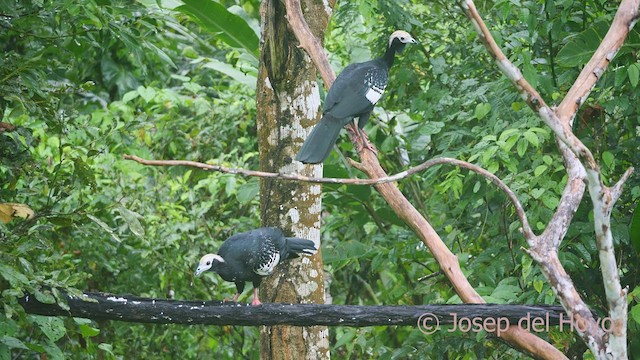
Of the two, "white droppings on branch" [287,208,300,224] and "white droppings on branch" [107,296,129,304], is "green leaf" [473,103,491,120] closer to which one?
"white droppings on branch" [287,208,300,224]

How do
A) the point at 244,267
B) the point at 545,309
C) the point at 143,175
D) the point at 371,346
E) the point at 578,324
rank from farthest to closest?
the point at 143,175 < the point at 371,346 < the point at 244,267 < the point at 545,309 < the point at 578,324

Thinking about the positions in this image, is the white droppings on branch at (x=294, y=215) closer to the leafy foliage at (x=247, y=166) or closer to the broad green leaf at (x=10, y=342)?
the leafy foliage at (x=247, y=166)

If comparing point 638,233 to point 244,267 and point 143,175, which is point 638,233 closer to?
point 244,267

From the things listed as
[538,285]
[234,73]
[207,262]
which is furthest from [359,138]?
[234,73]

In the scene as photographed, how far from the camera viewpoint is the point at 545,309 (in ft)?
10.2

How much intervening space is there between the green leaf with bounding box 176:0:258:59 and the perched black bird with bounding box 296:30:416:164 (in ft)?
4.92

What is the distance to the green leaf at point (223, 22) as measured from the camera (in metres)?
5.19

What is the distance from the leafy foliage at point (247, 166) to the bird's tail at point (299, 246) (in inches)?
23.9

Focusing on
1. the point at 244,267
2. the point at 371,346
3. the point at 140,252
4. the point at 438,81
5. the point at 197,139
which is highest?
the point at 438,81

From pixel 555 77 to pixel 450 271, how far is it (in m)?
1.37

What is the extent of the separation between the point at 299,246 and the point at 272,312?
53 centimetres

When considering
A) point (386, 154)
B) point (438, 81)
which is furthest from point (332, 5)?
point (386, 154)

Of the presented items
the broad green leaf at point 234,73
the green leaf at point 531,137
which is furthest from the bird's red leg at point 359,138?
the broad green leaf at point 234,73

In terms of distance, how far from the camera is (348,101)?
363 centimetres
